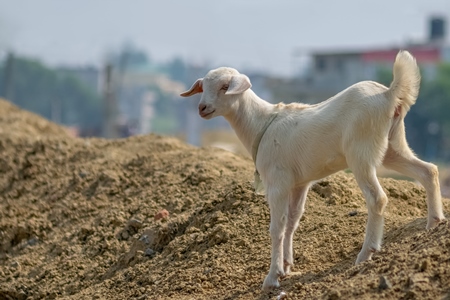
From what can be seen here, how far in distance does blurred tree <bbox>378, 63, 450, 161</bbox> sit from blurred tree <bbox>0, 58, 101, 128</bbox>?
37918mm

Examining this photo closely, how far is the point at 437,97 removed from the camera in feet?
268

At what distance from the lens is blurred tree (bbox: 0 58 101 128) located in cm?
10606

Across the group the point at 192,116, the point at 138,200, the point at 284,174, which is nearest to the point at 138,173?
the point at 138,200

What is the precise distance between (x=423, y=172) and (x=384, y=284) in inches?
68.0

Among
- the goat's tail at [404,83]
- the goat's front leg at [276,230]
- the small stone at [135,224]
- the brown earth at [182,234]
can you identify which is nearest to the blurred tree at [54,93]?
the brown earth at [182,234]

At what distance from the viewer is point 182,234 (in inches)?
413

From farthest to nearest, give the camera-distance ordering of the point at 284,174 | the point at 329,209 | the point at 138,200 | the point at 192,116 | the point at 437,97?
the point at 437,97
the point at 192,116
the point at 138,200
the point at 329,209
the point at 284,174

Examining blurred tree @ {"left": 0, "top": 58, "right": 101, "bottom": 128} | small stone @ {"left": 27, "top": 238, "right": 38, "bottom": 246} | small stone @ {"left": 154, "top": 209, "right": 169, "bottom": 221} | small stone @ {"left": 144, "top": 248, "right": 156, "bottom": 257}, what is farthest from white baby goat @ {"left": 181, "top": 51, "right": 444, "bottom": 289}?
blurred tree @ {"left": 0, "top": 58, "right": 101, "bottom": 128}

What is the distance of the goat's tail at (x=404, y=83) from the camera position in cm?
834

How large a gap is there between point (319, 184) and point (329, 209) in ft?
1.85

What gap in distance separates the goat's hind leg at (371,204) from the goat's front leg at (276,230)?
2.16ft

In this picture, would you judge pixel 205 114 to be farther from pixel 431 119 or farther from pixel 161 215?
pixel 431 119

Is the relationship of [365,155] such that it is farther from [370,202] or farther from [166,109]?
[166,109]

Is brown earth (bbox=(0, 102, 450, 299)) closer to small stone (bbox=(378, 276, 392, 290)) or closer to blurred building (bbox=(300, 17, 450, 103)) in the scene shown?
small stone (bbox=(378, 276, 392, 290))
